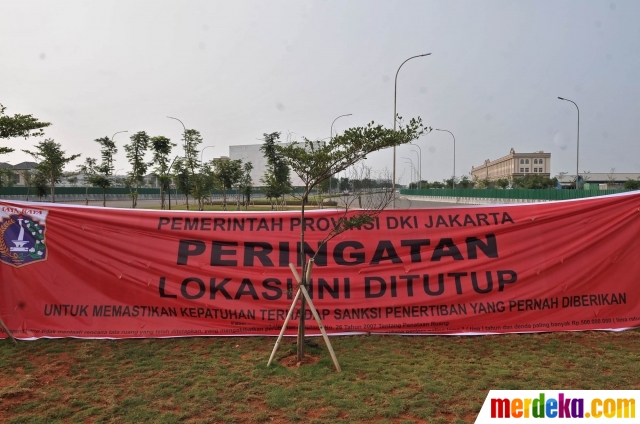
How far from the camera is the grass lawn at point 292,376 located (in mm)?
4078

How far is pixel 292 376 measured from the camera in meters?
4.86

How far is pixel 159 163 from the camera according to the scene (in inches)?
1410

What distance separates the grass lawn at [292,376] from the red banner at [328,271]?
32cm

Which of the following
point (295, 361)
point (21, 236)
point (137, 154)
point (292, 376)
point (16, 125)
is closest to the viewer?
point (292, 376)

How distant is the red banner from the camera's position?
253 inches

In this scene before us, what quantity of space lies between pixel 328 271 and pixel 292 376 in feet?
6.61

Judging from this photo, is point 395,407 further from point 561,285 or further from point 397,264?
point 561,285

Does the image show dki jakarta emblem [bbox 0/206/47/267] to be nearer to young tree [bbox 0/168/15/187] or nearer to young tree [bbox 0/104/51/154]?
young tree [bbox 0/104/51/154]

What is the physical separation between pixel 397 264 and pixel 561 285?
7.53 ft

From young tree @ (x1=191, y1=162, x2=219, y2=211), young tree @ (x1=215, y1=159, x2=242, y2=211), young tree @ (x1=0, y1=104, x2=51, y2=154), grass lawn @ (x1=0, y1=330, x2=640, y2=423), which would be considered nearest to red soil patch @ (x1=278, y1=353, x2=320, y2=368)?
grass lawn @ (x1=0, y1=330, x2=640, y2=423)

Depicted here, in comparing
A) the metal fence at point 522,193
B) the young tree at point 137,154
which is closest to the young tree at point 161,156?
the young tree at point 137,154

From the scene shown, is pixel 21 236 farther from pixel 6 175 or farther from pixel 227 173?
pixel 6 175

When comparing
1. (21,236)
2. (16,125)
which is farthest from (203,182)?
(21,236)

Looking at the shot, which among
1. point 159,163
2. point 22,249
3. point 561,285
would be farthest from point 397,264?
point 159,163
